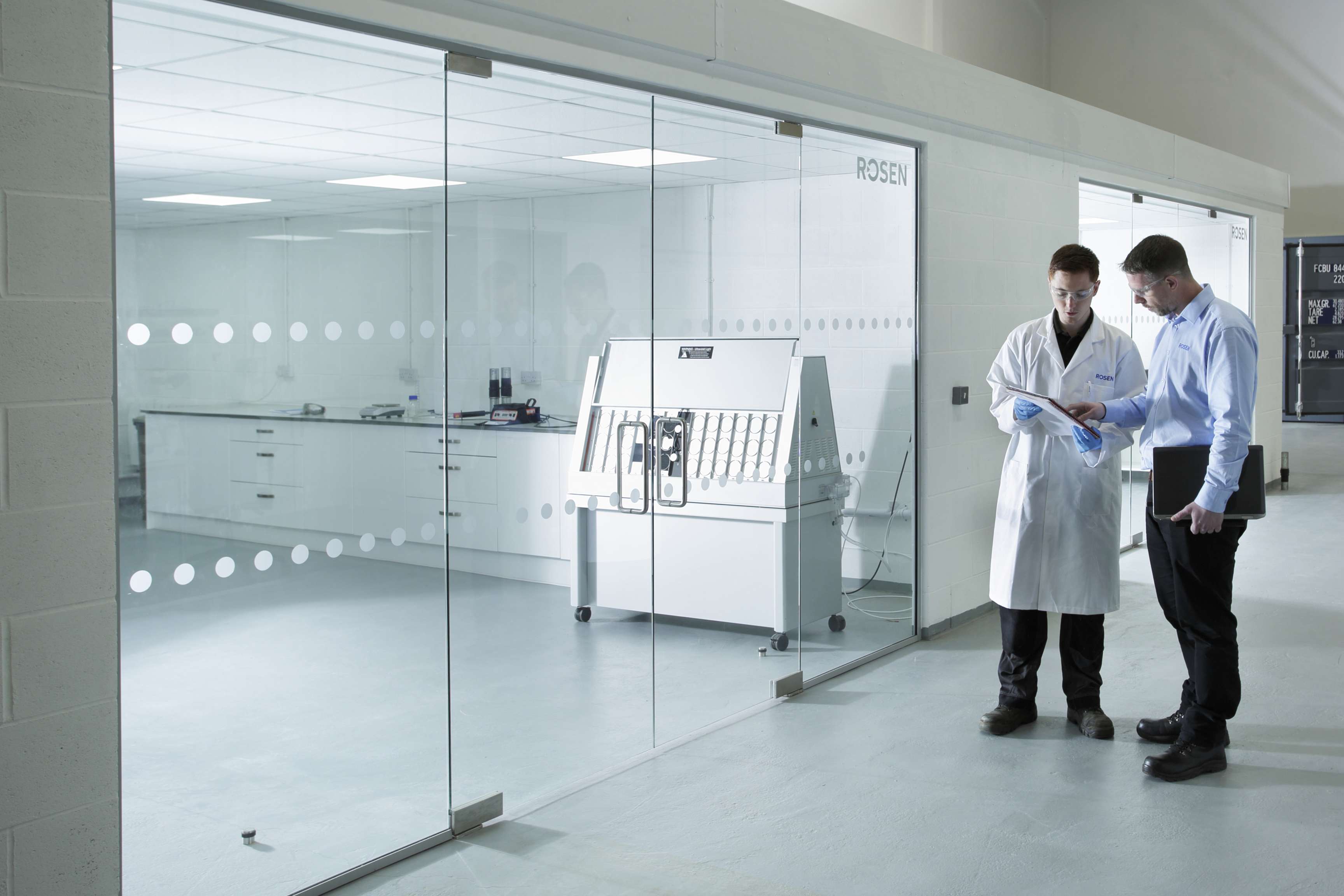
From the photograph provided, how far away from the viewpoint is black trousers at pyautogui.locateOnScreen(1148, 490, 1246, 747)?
10.3ft

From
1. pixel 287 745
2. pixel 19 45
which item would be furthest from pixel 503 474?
pixel 19 45

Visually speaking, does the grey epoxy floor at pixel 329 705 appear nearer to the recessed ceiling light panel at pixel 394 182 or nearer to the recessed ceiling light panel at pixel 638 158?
the recessed ceiling light panel at pixel 394 182

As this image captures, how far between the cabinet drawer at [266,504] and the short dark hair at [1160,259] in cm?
231

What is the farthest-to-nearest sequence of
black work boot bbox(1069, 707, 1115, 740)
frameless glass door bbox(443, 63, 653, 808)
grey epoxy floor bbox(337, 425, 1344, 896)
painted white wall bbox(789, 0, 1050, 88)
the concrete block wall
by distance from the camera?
painted white wall bbox(789, 0, 1050, 88), black work boot bbox(1069, 707, 1115, 740), frameless glass door bbox(443, 63, 653, 808), grey epoxy floor bbox(337, 425, 1344, 896), the concrete block wall

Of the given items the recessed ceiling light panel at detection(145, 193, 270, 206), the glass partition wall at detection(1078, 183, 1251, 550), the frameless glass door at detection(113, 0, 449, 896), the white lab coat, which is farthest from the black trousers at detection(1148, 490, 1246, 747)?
the recessed ceiling light panel at detection(145, 193, 270, 206)

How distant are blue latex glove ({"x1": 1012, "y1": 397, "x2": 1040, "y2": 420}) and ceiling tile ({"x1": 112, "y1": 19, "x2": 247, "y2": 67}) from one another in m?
2.43

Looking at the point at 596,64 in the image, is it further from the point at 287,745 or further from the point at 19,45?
the point at 287,745

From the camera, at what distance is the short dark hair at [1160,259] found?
10.4ft

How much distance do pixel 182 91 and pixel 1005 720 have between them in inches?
116

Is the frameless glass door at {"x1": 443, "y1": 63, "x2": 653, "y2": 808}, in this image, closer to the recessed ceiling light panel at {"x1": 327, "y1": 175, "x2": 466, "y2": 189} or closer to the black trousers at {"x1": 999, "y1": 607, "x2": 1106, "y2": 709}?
the recessed ceiling light panel at {"x1": 327, "y1": 175, "x2": 466, "y2": 189}

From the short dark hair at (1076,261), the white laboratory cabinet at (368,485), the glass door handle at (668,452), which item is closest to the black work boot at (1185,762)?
the short dark hair at (1076,261)

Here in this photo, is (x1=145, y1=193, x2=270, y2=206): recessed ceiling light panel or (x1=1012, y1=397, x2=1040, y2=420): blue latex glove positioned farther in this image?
(x1=1012, y1=397, x2=1040, y2=420): blue latex glove

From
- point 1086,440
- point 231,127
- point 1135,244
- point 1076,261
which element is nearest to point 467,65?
point 231,127

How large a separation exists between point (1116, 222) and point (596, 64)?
4.42 meters
